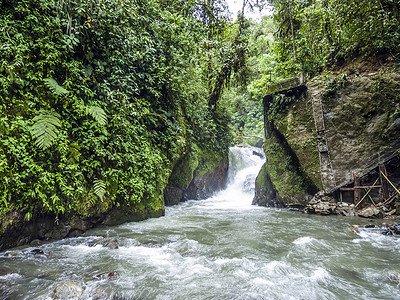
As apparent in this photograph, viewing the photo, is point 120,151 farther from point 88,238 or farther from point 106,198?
point 88,238

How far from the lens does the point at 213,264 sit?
3402 mm

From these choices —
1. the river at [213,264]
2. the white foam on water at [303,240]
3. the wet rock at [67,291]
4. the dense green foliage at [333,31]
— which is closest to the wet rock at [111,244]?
the river at [213,264]

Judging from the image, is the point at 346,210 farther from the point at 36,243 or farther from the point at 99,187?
the point at 36,243

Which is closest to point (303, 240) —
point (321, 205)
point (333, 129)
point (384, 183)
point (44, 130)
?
point (321, 205)

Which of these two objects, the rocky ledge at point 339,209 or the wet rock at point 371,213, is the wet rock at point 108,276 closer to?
the rocky ledge at point 339,209

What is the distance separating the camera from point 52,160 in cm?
389

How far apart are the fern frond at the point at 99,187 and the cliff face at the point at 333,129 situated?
281 inches

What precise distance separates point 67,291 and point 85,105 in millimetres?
3641

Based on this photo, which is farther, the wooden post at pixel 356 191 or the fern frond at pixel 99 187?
the wooden post at pixel 356 191

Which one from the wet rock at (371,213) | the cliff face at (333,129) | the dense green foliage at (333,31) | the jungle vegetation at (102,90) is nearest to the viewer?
the jungle vegetation at (102,90)

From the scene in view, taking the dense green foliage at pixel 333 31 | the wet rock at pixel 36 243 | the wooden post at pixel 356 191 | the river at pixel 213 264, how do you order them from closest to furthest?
the river at pixel 213 264 → the wet rock at pixel 36 243 → the dense green foliage at pixel 333 31 → the wooden post at pixel 356 191

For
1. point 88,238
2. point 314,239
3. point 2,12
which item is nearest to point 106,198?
point 88,238

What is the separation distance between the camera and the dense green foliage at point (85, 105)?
3498 mm

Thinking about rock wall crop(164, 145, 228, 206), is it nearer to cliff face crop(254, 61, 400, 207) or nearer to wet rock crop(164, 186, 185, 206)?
wet rock crop(164, 186, 185, 206)
